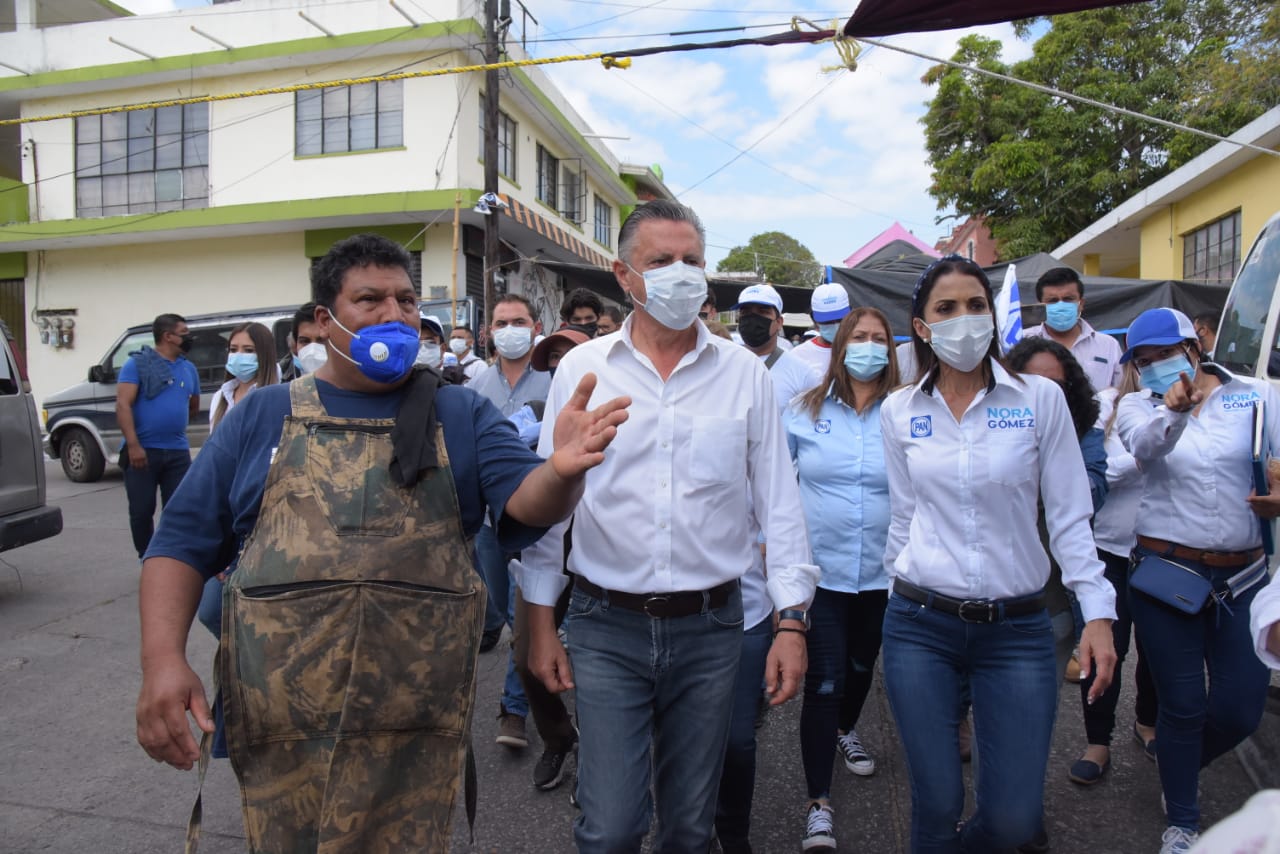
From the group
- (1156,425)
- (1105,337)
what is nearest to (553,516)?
(1156,425)

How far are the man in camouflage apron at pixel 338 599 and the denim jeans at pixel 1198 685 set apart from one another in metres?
2.37

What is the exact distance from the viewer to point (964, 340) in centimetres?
267

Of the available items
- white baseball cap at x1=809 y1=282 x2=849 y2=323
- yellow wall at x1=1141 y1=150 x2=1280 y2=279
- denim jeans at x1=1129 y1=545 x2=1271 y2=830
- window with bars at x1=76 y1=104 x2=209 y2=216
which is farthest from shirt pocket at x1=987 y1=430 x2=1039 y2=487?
window with bars at x1=76 y1=104 x2=209 y2=216

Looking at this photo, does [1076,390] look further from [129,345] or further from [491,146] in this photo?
[491,146]

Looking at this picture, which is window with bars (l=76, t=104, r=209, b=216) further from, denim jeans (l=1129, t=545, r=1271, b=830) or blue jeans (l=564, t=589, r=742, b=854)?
denim jeans (l=1129, t=545, r=1271, b=830)

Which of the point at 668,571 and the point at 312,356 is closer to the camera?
the point at 668,571

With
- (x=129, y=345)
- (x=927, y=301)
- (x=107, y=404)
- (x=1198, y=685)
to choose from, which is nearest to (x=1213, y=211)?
(x=1198, y=685)

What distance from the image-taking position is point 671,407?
7.68ft

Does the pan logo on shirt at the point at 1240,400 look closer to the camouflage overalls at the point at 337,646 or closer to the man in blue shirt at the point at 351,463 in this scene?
the man in blue shirt at the point at 351,463

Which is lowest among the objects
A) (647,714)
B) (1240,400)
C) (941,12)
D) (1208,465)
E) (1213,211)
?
(647,714)

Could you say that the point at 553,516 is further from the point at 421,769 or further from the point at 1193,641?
the point at 1193,641

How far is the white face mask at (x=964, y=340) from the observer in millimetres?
2668

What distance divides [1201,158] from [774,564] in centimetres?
1436

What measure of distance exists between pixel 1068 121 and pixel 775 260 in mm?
43166
